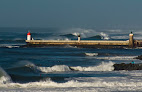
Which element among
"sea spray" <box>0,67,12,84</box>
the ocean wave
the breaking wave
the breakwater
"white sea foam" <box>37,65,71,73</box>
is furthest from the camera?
the breakwater

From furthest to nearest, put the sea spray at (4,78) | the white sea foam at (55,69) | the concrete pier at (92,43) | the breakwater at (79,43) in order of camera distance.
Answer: the breakwater at (79,43)
the concrete pier at (92,43)
the white sea foam at (55,69)
the sea spray at (4,78)

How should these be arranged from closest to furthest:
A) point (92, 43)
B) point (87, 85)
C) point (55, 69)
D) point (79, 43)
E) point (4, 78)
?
point (87, 85) < point (4, 78) < point (55, 69) < point (92, 43) < point (79, 43)

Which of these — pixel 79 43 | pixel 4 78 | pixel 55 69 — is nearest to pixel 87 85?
pixel 4 78

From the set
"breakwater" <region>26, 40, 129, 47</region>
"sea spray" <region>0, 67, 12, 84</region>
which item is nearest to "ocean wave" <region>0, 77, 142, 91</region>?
"sea spray" <region>0, 67, 12, 84</region>

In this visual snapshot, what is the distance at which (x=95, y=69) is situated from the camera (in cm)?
3092

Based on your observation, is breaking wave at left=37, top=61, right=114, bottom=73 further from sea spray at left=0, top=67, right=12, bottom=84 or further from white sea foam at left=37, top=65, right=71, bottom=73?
sea spray at left=0, top=67, right=12, bottom=84

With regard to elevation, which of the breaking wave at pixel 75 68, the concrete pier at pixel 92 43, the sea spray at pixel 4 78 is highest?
the concrete pier at pixel 92 43

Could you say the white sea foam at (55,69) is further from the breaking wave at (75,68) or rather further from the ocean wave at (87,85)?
the ocean wave at (87,85)

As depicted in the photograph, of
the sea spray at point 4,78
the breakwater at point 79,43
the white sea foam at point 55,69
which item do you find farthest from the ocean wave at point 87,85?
the breakwater at point 79,43

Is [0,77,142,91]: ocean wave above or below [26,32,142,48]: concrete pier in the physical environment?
below

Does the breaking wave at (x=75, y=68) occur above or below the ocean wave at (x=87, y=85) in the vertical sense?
above

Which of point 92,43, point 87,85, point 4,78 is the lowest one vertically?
point 87,85

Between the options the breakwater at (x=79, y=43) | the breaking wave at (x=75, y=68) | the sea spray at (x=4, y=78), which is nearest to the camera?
the sea spray at (x=4, y=78)

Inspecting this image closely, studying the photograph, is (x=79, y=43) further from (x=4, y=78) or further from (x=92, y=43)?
(x=4, y=78)
